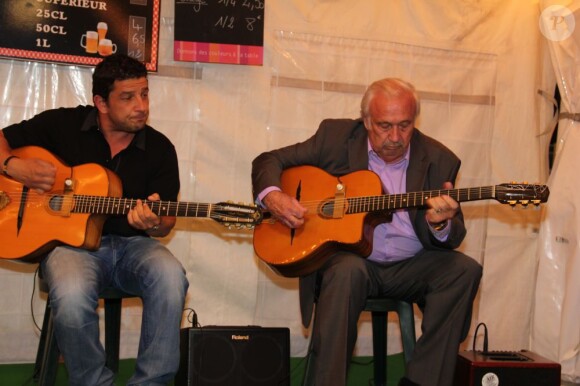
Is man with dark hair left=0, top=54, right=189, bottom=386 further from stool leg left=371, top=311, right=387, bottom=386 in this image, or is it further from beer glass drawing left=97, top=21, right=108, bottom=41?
stool leg left=371, top=311, right=387, bottom=386

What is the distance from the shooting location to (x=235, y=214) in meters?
2.98

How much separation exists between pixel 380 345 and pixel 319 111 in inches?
56.8

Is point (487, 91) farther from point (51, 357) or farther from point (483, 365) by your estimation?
point (51, 357)

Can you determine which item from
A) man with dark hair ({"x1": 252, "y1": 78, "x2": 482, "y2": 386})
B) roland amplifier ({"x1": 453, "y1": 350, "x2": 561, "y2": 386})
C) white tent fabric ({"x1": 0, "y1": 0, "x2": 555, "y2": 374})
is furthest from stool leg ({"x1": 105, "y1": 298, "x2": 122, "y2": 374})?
roland amplifier ({"x1": 453, "y1": 350, "x2": 561, "y2": 386})

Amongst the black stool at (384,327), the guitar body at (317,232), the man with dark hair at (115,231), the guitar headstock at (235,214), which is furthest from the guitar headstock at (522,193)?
the man with dark hair at (115,231)

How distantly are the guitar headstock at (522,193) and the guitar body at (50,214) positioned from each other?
161 cm

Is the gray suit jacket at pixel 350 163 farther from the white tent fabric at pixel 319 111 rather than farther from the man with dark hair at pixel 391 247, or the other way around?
the white tent fabric at pixel 319 111

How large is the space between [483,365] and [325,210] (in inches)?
36.6

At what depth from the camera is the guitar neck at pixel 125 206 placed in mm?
2904

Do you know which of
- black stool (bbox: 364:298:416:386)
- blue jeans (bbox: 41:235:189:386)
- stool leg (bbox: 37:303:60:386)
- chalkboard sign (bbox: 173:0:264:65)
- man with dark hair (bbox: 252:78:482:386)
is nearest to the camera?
blue jeans (bbox: 41:235:189:386)

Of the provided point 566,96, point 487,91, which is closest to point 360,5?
point 487,91

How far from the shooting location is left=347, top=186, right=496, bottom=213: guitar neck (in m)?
2.85

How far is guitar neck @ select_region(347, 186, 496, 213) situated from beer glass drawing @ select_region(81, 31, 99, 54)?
164cm

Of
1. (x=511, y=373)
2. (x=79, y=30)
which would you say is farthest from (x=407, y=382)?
(x=79, y=30)
